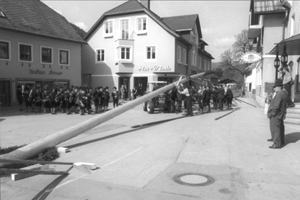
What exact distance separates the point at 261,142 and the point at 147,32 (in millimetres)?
27080

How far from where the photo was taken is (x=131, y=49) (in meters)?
36.0

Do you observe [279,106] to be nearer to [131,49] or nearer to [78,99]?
[78,99]

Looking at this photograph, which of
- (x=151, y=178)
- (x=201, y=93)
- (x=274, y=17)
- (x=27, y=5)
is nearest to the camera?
(x=151, y=178)

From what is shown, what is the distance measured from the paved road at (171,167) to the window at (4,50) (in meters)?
15.7

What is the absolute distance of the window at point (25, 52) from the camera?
2598cm

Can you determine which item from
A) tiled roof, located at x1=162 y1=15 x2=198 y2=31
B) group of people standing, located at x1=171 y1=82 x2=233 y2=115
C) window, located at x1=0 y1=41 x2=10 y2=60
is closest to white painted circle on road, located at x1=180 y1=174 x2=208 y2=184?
group of people standing, located at x1=171 y1=82 x2=233 y2=115

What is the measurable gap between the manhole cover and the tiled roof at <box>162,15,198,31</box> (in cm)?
3583

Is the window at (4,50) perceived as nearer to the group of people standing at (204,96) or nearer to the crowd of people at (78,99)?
the crowd of people at (78,99)

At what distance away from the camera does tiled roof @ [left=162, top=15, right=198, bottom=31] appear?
41.2m

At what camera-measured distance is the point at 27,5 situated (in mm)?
28953

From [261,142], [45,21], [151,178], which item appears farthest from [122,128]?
[45,21]

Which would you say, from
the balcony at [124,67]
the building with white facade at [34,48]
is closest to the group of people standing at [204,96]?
the building with white facade at [34,48]

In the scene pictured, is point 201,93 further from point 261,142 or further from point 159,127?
point 261,142

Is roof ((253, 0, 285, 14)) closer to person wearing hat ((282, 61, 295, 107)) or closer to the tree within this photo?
person wearing hat ((282, 61, 295, 107))
